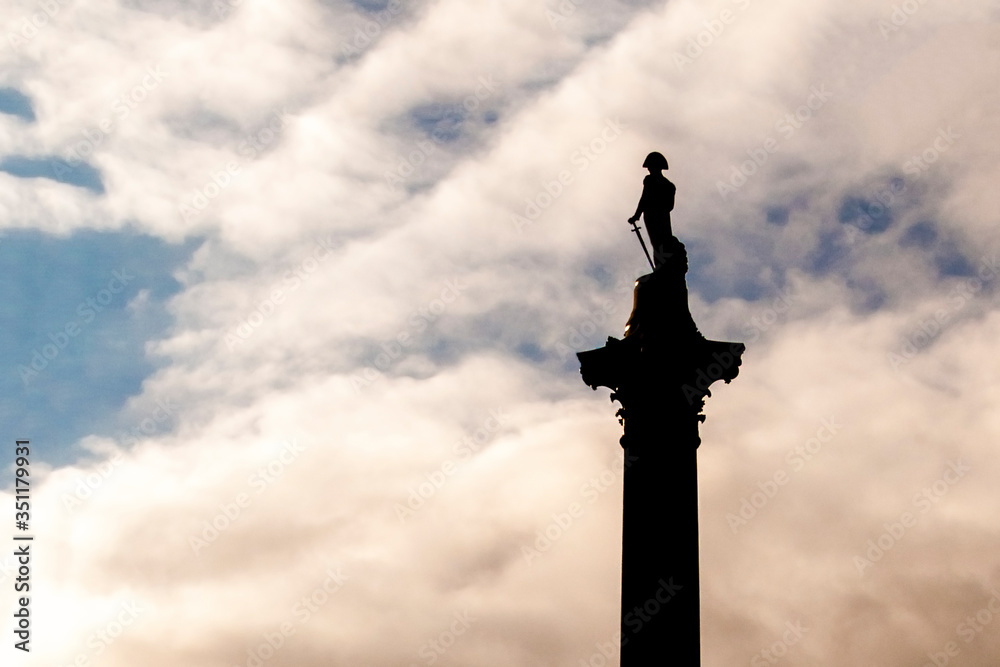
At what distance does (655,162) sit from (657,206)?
2.69ft

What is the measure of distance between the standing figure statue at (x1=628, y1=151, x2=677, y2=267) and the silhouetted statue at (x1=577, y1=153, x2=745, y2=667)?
0.02 metres

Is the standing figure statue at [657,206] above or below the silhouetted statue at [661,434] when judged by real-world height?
above

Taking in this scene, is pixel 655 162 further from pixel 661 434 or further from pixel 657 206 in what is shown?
pixel 661 434

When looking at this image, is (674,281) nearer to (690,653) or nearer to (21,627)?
(690,653)

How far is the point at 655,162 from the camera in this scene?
2164cm

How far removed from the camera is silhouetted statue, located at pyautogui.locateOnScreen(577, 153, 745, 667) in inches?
724

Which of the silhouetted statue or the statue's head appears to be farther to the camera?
the statue's head

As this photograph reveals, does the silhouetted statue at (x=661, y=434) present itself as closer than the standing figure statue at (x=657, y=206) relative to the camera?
Yes

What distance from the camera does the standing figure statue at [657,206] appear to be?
21172 millimetres

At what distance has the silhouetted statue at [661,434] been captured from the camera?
18391 millimetres

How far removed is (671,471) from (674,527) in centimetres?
86

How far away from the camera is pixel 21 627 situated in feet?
90.4

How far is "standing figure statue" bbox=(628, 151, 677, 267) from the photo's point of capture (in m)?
21.2

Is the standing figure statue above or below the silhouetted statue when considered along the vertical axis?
above
